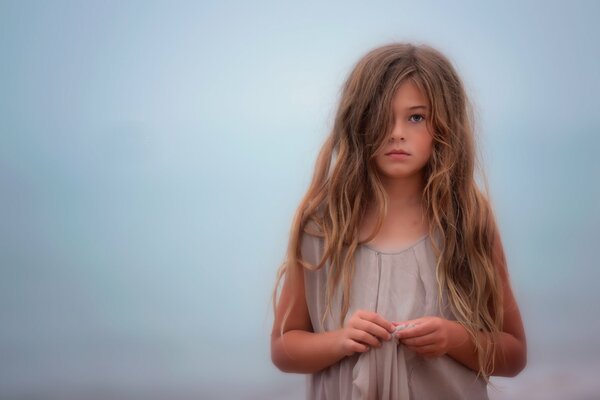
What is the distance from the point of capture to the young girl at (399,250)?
1189 millimetres

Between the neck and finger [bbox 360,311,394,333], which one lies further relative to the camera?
the neck

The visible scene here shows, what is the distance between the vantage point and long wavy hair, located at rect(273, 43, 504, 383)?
1.21 metres

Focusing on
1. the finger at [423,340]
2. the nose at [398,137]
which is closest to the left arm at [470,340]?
the finger at [423,340]

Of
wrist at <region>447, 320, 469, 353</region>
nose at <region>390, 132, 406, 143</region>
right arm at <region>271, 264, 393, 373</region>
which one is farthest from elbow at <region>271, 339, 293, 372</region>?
nose at <region>390, 132, 406, 143</region>

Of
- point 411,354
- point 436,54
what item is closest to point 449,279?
point 411,354

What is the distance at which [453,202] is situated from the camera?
126 cm

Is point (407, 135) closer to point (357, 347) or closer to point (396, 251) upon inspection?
point (396, 251)

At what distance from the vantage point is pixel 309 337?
4.03 feet

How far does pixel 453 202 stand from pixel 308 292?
0.91 feet

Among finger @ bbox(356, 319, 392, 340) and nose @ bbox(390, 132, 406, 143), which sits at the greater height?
nose @ bbox(390, 132, 406, 143)

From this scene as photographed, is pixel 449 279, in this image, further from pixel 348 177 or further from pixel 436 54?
pixel 436 54

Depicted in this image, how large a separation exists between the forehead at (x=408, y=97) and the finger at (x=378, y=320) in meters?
0.32

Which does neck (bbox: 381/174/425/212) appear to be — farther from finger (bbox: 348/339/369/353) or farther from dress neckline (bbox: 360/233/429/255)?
finger (bbox: 348/339/369/353)

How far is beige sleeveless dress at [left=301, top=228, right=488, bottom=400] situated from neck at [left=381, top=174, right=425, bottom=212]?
0.07 m
